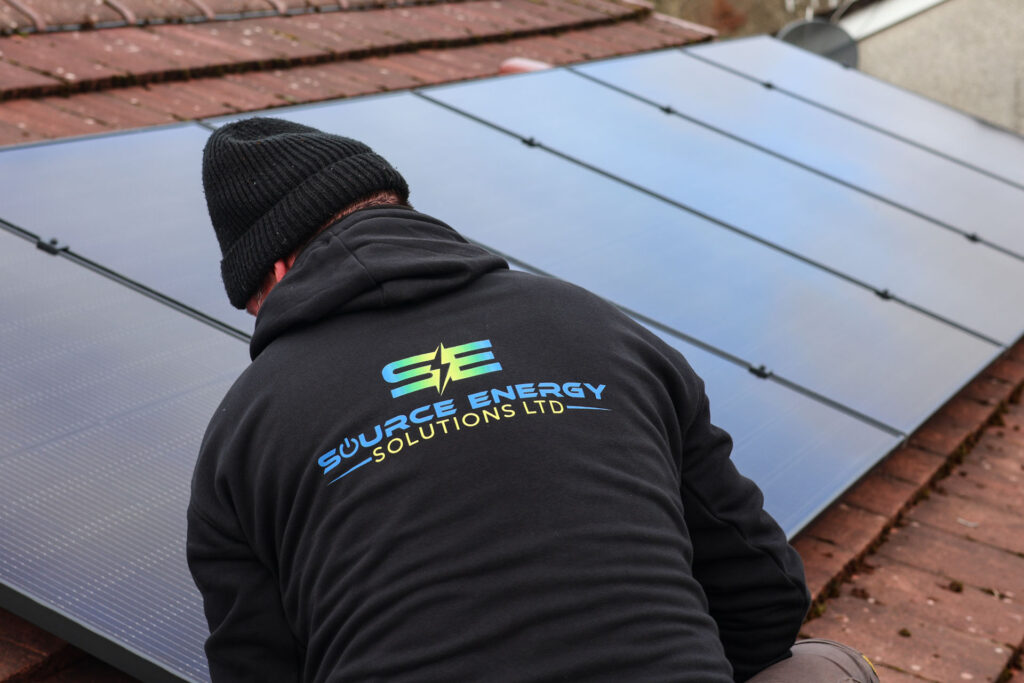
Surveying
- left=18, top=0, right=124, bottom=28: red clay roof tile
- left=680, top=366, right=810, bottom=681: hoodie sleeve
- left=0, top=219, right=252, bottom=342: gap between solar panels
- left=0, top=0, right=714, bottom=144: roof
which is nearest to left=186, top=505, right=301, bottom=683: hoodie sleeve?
left=680, top=366, right=810, bottom=681: hoodie sleeve

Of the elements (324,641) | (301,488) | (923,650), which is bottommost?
(923,650)

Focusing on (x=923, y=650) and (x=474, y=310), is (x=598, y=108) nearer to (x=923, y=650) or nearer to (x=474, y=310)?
(x=923, y=650)

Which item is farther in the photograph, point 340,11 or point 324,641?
point 340,11

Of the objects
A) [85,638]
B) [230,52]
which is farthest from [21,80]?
[85,638]

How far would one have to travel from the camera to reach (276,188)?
1901 millimetres

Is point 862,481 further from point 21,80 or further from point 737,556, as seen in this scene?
point 21,80

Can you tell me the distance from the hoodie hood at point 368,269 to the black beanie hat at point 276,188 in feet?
0.16

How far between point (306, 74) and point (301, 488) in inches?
174

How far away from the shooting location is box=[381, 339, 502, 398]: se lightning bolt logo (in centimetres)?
166

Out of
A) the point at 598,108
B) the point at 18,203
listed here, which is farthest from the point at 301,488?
the point at 598,108

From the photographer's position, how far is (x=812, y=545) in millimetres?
3430

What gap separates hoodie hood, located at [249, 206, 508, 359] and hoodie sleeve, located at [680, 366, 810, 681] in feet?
1.46

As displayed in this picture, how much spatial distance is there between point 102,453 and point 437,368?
105 cm

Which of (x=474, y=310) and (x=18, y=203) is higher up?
(x=474, y=310)
